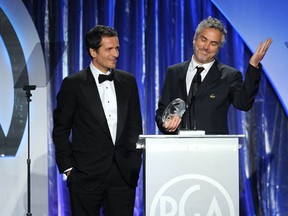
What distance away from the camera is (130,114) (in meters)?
3.65

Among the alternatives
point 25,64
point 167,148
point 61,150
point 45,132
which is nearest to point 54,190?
point 45,132

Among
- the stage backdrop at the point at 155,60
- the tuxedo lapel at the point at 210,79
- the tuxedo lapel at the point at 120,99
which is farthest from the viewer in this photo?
the stage backdrop at the point at 155,60

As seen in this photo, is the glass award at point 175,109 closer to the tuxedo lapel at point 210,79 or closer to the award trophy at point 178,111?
the award trophy at point 178,111

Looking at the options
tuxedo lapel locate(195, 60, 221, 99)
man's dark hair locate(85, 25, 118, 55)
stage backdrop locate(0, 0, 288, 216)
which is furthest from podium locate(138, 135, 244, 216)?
stage backdrop locate(0, 0, 288, 216)

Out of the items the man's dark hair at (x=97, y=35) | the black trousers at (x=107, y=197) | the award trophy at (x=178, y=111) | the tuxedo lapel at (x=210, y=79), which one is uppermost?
the man's dark hair at (x=97, y=35)

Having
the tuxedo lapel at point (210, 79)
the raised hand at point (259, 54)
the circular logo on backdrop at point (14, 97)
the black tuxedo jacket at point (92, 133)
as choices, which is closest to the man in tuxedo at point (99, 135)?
the black tuxedo jacket at point (92, 133)

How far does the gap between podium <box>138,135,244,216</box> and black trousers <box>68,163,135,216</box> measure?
0.72 metres

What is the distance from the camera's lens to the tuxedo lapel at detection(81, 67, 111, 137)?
3.46m

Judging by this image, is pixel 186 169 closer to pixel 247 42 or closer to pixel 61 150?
pixel 61 150

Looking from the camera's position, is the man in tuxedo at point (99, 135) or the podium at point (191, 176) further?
the man in tuxedo at point (99, 135)

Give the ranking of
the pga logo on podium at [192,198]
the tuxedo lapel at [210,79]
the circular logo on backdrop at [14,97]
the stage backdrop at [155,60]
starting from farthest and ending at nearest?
the circular logo on backdrop at [14,97], the stage backdrop at [155,60], the tuxedo lapel at [210,79], the pga logo on podium at [192,198]

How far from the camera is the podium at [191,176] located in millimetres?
2734

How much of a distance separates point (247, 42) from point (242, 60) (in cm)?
18

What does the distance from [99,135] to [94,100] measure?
0.24m
